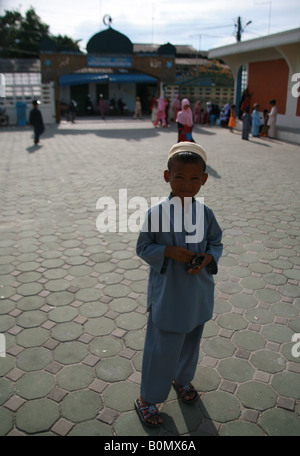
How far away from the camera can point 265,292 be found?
3.63 meters

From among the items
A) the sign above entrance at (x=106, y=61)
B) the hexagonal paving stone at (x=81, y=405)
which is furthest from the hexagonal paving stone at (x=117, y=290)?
the sign above entrance at (x=106, y=61)

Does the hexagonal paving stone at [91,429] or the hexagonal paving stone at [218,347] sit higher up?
the hexagonal paving stone at [218,347]

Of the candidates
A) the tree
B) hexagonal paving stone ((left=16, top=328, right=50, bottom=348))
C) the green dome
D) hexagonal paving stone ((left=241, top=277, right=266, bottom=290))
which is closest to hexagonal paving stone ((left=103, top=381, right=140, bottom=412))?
hexagonal paving stone ((left=16, top=328, right=50, bottom=348))

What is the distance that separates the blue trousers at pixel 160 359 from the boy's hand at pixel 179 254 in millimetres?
426

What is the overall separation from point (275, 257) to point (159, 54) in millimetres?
17916

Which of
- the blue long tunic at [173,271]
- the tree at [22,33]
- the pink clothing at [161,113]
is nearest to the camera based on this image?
the blue long tunic at [173,271]

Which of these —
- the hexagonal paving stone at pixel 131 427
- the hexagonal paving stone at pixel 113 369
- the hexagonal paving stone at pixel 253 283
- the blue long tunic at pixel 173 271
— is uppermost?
the blue long tunic at pixel 173 271

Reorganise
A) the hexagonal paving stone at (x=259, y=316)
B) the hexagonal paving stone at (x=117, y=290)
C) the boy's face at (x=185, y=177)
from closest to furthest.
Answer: the boy's face at (x=185, y=177) → the hexagonal paving stone at (x=259, y=316) → the hexagonal paving stone at (x=117, y=290)

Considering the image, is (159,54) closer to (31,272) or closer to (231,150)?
(231,150)

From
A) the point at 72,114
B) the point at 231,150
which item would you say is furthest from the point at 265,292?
the point at 72,114

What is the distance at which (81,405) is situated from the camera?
230 centimetres

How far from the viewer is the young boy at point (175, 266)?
6.23ft

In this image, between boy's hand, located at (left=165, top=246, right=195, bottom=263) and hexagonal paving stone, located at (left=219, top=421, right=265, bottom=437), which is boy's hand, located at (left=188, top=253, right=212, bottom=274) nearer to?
boy's hand, located at (left=165, top=246, right=195, bottom=263)

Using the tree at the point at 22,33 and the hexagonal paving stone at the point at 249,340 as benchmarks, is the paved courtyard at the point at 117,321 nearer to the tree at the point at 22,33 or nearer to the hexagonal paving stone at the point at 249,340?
the hexagonal paving stone at the point at 249,340
